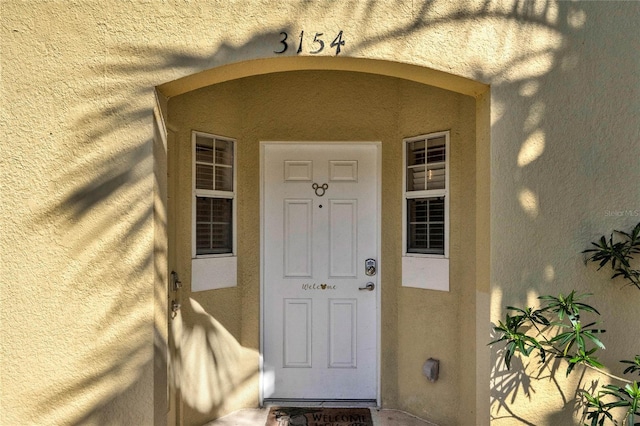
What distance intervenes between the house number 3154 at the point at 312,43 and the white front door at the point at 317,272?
1.42 metres

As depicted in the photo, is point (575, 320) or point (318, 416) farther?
point (318, 416)

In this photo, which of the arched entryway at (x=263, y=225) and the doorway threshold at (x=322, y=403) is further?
the doorway threshold at (x=322, y=403)

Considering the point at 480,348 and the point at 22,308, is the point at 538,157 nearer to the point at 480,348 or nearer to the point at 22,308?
the point at 480,348

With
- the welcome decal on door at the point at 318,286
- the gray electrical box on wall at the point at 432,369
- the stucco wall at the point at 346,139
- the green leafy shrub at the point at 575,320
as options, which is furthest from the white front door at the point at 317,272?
the green leafy shrub at the point at 575,320

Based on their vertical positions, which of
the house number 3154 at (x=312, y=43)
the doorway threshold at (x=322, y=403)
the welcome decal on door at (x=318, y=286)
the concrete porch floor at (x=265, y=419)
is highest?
the house number 3154 at (x=312, y=43)

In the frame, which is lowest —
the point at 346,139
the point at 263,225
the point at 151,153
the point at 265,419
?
the point at 265,419

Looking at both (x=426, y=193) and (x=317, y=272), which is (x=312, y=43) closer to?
(x=426, y=193)

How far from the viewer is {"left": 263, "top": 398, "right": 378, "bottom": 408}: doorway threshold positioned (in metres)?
4.20

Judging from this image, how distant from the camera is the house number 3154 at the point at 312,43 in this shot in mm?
2877

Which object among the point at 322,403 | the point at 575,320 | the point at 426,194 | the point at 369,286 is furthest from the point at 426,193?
the point at 322,403

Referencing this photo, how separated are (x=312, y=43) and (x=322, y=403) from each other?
3.18 m

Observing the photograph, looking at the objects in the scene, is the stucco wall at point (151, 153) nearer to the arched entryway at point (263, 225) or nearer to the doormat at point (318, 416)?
the arched entryway at point (263, 225)

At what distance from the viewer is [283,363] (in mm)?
4270

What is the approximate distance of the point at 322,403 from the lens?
4.22 meters
